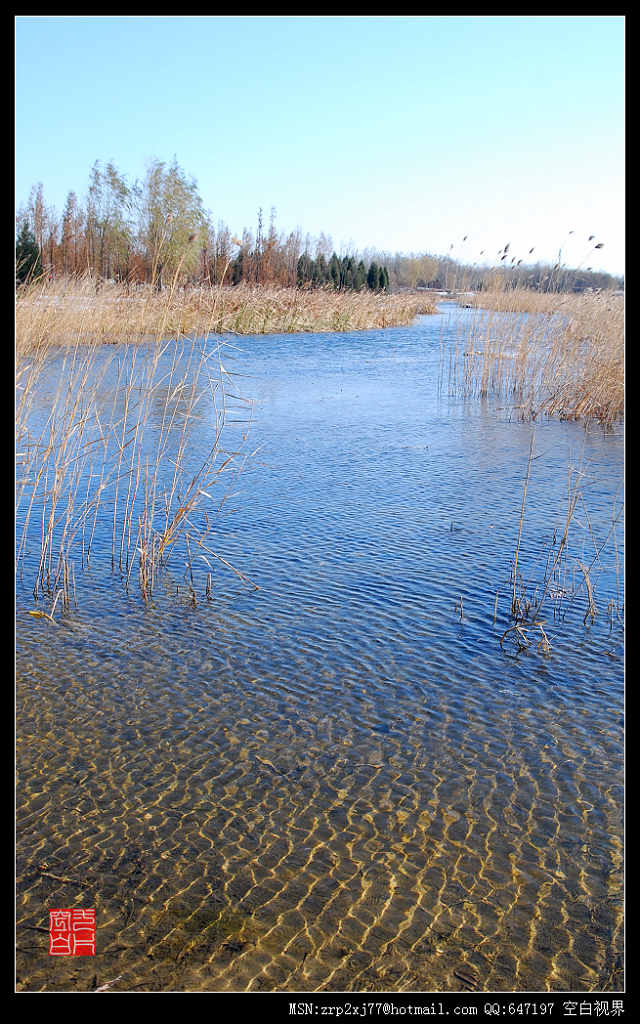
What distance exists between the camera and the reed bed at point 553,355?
30.0 ft

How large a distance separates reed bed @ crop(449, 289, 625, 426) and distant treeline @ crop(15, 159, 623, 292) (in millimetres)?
315

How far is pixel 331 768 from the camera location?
2.93 metres

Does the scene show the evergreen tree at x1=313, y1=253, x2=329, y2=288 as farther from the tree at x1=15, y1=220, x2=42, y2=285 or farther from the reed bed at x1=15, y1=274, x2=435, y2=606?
the reed bed at x1=15, y1=274, x2=435, y2=606

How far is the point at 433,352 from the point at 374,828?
1514cm

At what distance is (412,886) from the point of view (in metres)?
2.36

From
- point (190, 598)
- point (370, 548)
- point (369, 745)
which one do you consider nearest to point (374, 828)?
point (369, 745)

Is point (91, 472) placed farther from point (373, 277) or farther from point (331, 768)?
point (373, 277)

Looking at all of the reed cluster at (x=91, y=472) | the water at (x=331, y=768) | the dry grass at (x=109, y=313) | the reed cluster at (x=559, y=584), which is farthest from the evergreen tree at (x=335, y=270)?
the water at (x=331, y=768)

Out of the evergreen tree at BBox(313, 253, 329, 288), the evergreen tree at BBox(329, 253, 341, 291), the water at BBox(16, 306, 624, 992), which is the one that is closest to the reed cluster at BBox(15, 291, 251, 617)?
the water at BBox(16, 306, 624, 992)

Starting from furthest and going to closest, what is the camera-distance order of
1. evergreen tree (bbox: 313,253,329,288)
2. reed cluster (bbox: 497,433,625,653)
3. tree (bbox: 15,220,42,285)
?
evergreen tree (bbox: 313,253,329,288) < tree (bbox: 15,220,42,285) < reed cluster (bbox: 497,433,625,653)

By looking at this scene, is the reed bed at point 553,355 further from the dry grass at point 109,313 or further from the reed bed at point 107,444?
the dry grass at point 109,313

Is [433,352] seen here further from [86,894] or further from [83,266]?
[86,894]

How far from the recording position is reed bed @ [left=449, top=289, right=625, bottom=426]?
30.0 ft

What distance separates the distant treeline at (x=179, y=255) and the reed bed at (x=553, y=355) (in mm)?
315
